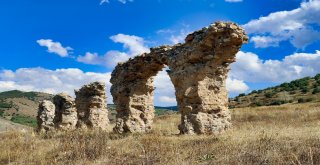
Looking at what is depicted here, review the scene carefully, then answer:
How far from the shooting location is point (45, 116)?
28.8 m

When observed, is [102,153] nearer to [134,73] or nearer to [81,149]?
[81,149]

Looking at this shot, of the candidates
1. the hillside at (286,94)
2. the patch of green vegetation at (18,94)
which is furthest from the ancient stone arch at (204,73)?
the patch of green vegetation at (18,94)

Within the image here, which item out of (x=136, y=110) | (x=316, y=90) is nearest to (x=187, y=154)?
(x=136, y=110)

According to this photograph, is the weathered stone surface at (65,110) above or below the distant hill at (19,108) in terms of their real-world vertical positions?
below

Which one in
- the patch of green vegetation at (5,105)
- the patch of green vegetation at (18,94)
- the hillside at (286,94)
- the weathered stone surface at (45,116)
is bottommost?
the weathered stone surface at (45,116)

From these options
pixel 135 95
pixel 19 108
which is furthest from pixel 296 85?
pixel 19 108

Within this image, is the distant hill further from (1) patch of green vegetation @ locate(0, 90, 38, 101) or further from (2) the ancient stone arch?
(2) the ancient stone arch

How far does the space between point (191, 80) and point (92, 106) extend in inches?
429

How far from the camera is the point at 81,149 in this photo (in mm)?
9617

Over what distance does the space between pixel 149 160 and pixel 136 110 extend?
1258cm

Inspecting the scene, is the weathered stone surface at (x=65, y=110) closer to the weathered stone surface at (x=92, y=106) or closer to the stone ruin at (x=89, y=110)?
the stone ruin at (x=89, y=110)

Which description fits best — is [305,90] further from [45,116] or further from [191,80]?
[191,80]

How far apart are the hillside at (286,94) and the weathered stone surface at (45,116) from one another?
2834 cm

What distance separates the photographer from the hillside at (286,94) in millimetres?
47938
